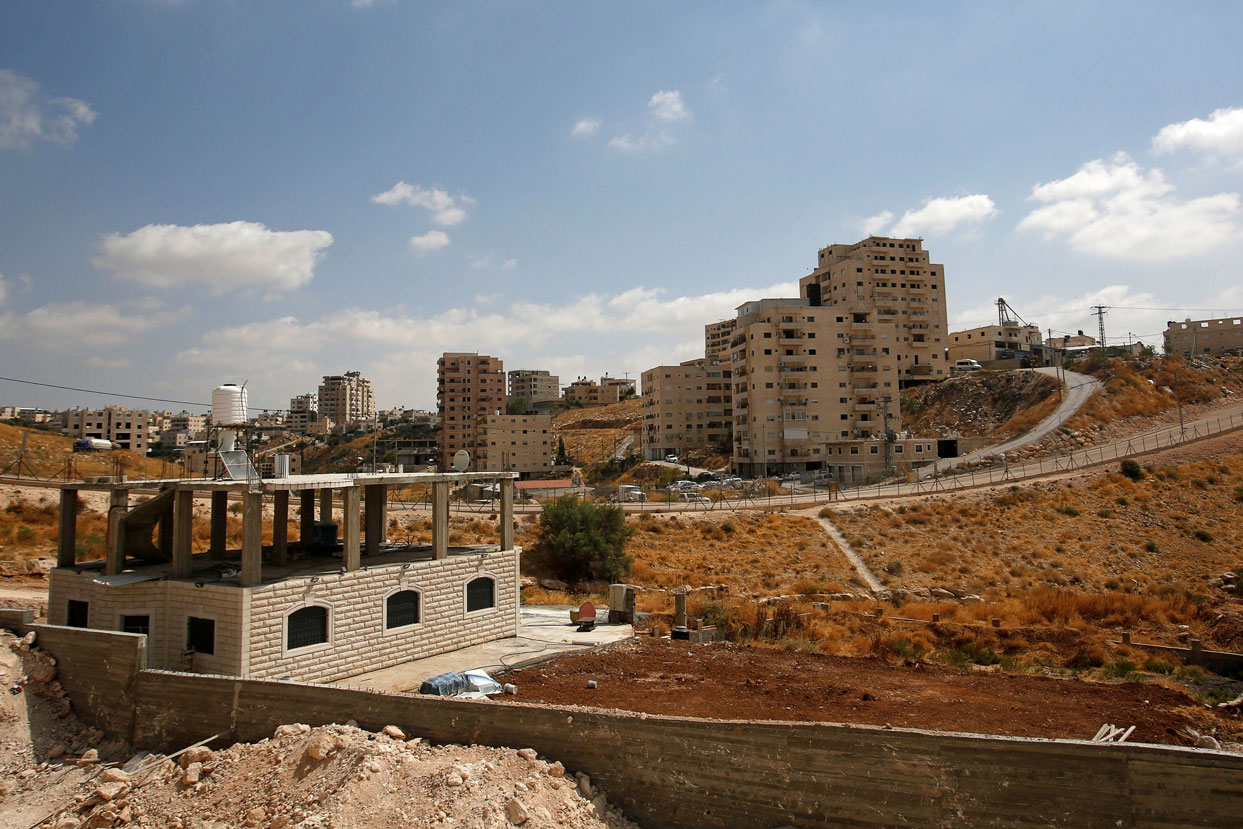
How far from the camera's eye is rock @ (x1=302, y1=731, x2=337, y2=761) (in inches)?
476

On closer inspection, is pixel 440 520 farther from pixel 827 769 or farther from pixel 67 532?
pixel 827 769

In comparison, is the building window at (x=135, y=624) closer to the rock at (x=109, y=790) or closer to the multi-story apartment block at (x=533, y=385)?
the rock at (x=109, y=790)

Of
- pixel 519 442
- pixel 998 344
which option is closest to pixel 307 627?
pixel 519 442

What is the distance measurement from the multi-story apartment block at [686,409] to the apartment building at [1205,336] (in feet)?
190

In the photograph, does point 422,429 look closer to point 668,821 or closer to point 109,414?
point 109,414

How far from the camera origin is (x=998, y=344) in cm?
10012

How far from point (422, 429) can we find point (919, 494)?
107 m

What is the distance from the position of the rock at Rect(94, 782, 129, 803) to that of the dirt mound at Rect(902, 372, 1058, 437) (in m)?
70.6

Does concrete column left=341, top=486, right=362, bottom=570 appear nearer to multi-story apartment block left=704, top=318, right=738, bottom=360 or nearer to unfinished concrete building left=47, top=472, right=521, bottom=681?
unfinished concrete building left=47, top=472, right=521, bottom=681

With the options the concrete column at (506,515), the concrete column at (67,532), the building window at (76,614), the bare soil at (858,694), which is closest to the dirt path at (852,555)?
the bare soil at (858,694)

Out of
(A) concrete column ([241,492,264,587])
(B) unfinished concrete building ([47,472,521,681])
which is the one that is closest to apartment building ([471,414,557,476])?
(B) unfinished concrete building ([47,472,521,681])

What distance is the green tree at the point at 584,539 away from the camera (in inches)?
1368

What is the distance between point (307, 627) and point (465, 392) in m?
105

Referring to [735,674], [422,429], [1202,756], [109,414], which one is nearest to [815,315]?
[735,674]
